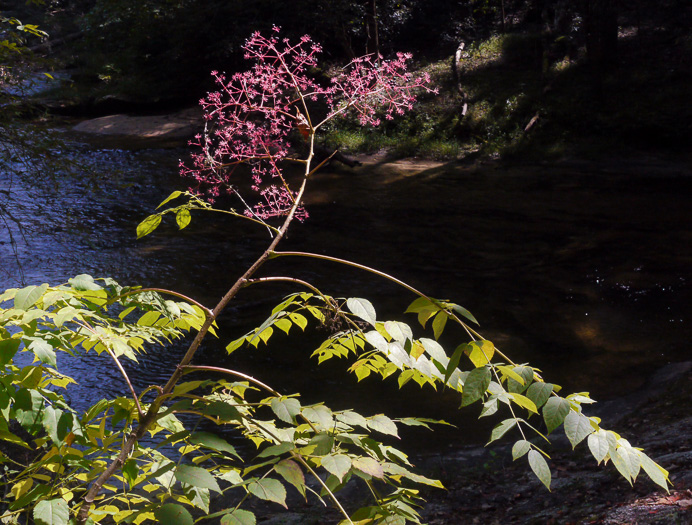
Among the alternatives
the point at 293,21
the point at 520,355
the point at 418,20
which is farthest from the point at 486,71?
the point at 520,355

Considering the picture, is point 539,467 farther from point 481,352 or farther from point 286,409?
point 286,409

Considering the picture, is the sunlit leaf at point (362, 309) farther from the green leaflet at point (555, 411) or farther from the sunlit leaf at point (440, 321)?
the green leaflet at point (555, 411)

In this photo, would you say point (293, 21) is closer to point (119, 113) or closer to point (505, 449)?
point (119, 113)

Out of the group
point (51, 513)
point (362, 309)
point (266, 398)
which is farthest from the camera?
point (266, 398)

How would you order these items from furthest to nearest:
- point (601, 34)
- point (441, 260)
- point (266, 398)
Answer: point (601, 34), point (441, 260), point (266, 398)

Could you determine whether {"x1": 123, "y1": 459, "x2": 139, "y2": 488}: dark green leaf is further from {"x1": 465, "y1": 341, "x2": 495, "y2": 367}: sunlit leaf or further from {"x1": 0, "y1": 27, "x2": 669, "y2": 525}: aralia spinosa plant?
{"x1": 465, "y1": 341, "x2": 495, "y2": 367}: sunlit leaf

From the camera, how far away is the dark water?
6238mm

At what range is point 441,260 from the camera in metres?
9.09

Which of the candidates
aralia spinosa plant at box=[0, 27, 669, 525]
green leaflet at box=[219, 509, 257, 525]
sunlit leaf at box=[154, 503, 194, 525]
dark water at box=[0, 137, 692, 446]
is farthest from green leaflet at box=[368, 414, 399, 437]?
dark water at box=[0, 137, 692, 446]

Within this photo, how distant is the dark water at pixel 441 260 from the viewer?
6238mm

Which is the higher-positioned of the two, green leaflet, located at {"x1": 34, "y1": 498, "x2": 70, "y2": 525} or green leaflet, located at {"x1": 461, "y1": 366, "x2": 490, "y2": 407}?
green leaflet, located at {"x1": 461, "y1": 366, "x2": 490, "y2": 407}

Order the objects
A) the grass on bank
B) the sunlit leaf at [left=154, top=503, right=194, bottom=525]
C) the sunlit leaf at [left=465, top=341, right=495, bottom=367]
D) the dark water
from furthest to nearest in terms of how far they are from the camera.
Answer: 1. the grass on bank
2. the dark water
3. the sunlit leaf at [left=465, top=341, right=495, bottom=367]
4. the sunlit leaf at [left=154, top=503, right=194, bottom=525]

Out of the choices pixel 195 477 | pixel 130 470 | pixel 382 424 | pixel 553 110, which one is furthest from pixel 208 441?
pixel 553 110

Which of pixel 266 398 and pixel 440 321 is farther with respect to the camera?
pixel 266 398
